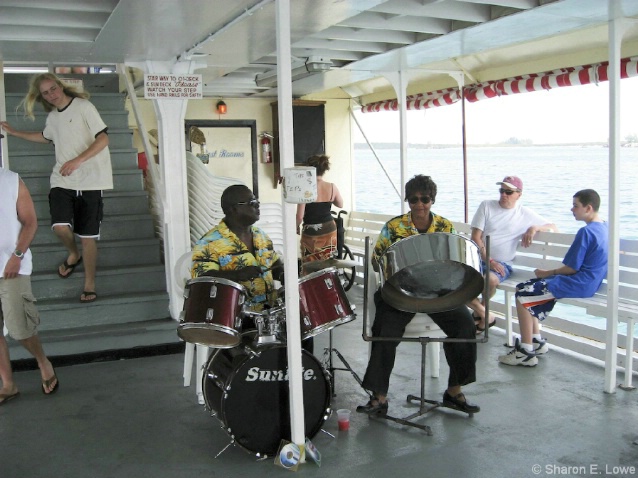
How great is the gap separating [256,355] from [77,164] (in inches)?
97.3

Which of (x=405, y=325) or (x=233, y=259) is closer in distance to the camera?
(x=233, y=259)

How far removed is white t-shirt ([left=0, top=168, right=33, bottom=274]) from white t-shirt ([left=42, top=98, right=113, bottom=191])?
1.08 m

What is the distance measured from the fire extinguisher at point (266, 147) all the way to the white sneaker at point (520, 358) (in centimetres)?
528

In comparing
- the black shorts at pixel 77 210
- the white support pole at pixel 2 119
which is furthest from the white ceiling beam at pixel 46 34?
the black shorts at pixel 77 210

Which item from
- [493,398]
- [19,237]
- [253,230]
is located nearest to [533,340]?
[493,398]

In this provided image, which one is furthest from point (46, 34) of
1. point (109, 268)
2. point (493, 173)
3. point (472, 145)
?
point (493, 173)

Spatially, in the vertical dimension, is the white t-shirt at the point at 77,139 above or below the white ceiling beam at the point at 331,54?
below

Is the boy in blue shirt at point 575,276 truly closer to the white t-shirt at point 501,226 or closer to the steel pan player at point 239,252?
the white t-shirt at point 501,226

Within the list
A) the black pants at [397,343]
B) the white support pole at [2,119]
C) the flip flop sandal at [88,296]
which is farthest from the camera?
the white support pole at [2,119]

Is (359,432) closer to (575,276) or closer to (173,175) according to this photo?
(575,276)

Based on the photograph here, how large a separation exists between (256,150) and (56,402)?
5506 mm

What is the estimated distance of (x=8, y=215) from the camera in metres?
3.88

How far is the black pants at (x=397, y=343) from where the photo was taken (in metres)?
3.62

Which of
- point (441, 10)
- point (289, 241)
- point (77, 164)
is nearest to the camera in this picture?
point (289, 241)
